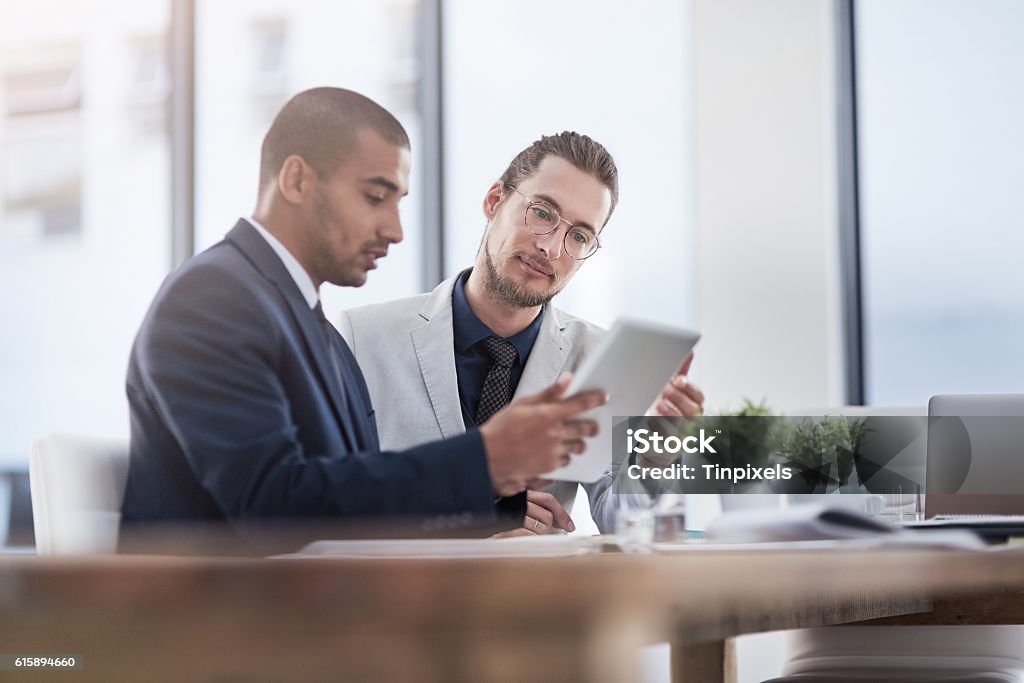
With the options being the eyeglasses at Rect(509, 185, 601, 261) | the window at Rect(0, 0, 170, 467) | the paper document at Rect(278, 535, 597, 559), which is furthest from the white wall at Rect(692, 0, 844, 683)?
the paper document at Rect(278, 535, 597, 559)

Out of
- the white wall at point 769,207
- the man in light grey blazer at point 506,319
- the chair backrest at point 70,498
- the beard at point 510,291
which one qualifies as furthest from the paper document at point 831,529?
the white wall at point 769,207

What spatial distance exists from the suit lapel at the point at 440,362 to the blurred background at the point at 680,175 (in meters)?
1.79

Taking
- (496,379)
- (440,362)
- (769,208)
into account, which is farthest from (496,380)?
(769,208)

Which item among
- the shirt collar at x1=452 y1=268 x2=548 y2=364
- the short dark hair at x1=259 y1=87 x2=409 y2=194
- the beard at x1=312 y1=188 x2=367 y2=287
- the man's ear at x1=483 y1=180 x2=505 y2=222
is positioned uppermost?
the man's ear at x1=483 y1=180 x2=505 y2=222

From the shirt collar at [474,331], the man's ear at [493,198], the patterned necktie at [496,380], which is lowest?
the patterned necktie at [496,380]

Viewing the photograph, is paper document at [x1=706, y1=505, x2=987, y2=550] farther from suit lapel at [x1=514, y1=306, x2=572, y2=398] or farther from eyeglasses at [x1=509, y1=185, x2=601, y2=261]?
eyeglasses at [x1=509, y1=185, x2=601, y2=261]

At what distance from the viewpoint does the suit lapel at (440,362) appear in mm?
1935

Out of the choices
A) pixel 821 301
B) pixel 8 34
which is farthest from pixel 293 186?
pixel 8 34

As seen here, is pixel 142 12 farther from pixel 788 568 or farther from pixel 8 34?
pixel 788 568

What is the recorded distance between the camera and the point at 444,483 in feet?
3.37

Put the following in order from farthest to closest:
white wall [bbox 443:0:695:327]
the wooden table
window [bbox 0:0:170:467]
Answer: white wall [bbox 443:0:695:327], window [bbox 0:0:170:467], the wooden table

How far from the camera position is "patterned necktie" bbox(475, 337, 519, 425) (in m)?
1.99

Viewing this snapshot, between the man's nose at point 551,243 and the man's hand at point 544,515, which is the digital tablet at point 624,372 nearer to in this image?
the man's hand at point 544,515

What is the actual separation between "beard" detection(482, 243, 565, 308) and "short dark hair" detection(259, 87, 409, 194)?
682mm
